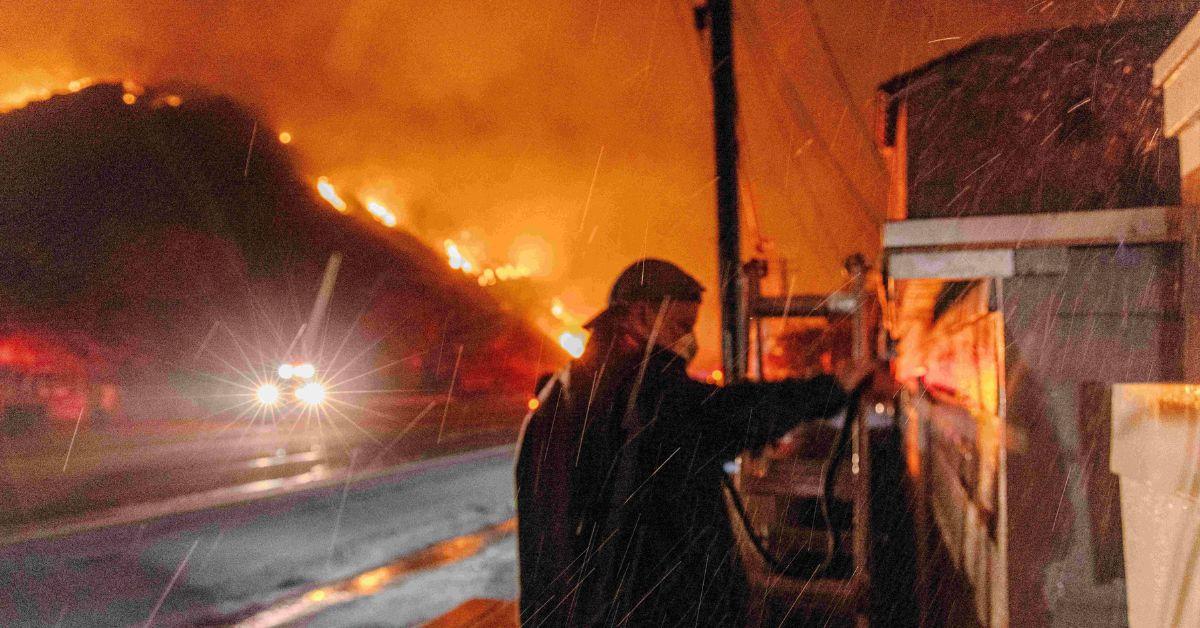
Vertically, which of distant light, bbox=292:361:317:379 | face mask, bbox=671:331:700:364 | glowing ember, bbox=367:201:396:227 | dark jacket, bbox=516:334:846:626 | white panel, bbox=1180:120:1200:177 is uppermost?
glowing ember, bbox=367:201:396:227

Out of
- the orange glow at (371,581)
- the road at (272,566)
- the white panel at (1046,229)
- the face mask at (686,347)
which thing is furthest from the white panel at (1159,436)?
the orange glow at (371,581)

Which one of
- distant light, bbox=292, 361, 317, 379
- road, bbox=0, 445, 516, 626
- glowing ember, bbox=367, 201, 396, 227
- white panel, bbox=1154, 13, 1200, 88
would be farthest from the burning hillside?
white panel, bbox=1154, 13, 1200, 88

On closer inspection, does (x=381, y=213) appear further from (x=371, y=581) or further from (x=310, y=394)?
(x=371, y=581)

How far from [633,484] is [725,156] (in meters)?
6.61

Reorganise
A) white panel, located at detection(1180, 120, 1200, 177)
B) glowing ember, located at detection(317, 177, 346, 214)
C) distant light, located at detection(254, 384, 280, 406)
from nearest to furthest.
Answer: white panel, located at detection(1180, 120, 1200, 177), distant light, located at detection(254, 384, 280, 406), glowing ember, located at detection(317, 177, 346, 214)

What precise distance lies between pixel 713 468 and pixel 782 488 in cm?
228

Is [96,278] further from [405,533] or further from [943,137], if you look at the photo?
[943,137]

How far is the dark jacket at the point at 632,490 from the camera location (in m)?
2.01

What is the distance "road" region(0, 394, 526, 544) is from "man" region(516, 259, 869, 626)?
9.92m

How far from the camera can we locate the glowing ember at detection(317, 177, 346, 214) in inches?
3110

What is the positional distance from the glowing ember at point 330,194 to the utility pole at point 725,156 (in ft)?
251

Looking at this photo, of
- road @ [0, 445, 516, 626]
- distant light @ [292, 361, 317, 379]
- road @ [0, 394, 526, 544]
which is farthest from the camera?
distant light @ [292, 361, 317, 379]

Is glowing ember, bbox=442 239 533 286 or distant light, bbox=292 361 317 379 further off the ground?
glowing ember, bbox=442 239 533 286

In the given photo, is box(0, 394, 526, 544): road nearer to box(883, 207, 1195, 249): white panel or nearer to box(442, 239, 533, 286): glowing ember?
box(883, 207, 1195, 249): white panel
